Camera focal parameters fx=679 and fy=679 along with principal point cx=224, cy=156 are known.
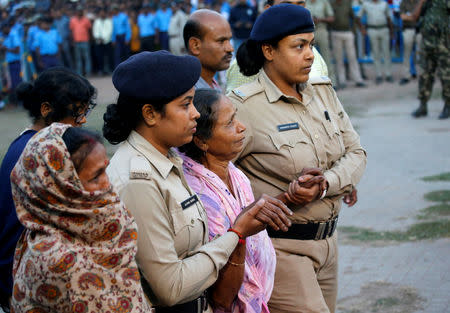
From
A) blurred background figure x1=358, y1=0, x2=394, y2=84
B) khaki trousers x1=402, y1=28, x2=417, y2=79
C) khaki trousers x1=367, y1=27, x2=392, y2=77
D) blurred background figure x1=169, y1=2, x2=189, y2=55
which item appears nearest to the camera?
khaki trousers x1=402, y1=28, x2=417, y2=79

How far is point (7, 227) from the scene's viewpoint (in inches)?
124

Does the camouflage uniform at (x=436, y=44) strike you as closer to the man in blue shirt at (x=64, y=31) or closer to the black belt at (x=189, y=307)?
the black belt at (x=189, y=307)

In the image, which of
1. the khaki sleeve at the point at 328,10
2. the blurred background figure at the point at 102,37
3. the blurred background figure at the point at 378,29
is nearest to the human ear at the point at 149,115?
the khaki sleeve at the point at 328,10

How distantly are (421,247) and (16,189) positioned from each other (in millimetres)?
5002

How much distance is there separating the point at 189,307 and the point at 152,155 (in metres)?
0.65

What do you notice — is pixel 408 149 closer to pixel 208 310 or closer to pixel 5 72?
pixel 208 310

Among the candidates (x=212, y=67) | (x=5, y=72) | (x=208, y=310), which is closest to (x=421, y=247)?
(x=212, y=67)

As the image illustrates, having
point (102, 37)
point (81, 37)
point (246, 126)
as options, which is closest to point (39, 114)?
point (246, 126)

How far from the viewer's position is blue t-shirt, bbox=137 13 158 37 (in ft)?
76.0

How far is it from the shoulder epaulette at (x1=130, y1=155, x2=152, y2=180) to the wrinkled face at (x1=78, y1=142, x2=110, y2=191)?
281 millimetres

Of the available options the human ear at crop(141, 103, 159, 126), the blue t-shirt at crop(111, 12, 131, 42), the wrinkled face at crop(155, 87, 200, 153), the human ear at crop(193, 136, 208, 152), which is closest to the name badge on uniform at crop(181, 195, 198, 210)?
the wrinkled face at crop(155, 87, 200, 153)

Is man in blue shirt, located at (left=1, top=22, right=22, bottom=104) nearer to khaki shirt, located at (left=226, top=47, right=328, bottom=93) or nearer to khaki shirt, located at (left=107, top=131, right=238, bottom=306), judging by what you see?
khaki shirt, located at (left=226, top=47, right=328, bottom=93)

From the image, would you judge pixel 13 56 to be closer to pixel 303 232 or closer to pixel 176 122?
pixel 303 232

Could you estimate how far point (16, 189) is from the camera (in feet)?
7.68
